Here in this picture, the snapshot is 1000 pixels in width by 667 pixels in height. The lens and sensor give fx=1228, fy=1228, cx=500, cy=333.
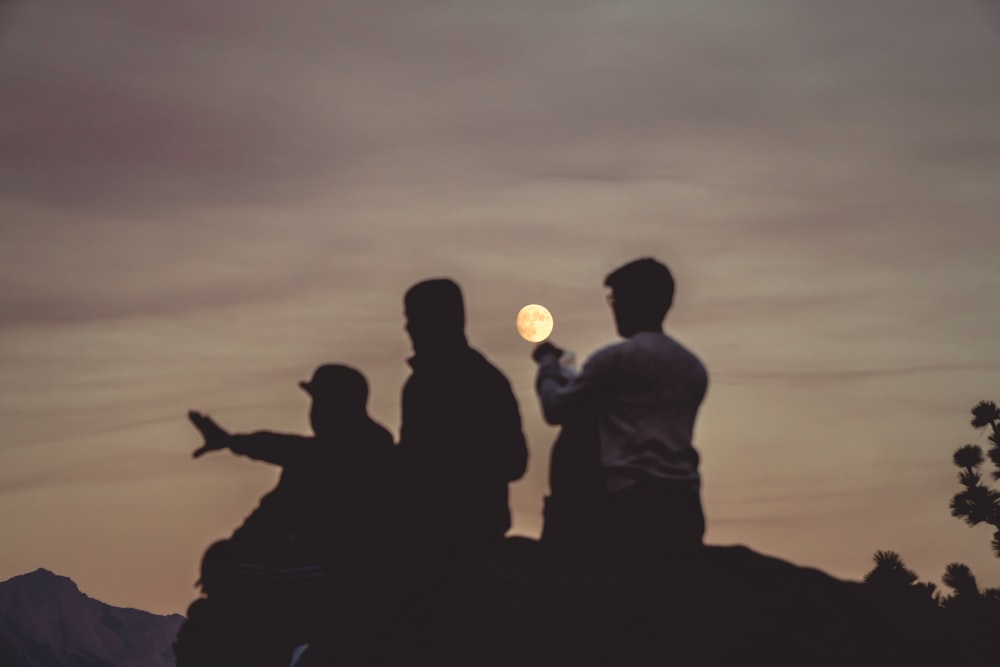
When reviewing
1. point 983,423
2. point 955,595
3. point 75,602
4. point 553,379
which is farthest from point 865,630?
point 75,602

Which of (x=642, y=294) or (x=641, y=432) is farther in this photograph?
(x=642, y=294)

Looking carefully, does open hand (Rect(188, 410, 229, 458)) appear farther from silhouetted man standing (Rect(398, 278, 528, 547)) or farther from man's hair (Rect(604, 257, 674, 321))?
man's hair (Rect(604, 257, 674, 321))

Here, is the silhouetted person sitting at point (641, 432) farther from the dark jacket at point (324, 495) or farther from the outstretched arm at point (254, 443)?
the outstretched arm at point (254, 443)

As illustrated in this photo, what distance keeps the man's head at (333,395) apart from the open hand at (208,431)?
87 cm

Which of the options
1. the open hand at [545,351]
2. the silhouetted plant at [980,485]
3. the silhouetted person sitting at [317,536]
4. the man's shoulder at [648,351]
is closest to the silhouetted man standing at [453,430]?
the silhouetted person sitting at [317,536]

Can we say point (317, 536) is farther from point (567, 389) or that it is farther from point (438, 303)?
point (567, 389)

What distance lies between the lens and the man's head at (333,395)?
928 cm

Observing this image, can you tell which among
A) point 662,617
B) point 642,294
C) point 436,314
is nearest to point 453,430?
point 436,314

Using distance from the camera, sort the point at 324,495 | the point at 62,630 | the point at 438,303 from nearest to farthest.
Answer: the point at 324,495, the point at 438,303, the point at 62,630

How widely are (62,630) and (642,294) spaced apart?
89.9m

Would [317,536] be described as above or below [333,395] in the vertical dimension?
below

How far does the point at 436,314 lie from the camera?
9.48m

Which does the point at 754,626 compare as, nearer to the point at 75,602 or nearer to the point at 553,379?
the point at 553,379

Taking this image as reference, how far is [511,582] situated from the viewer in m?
8.53
